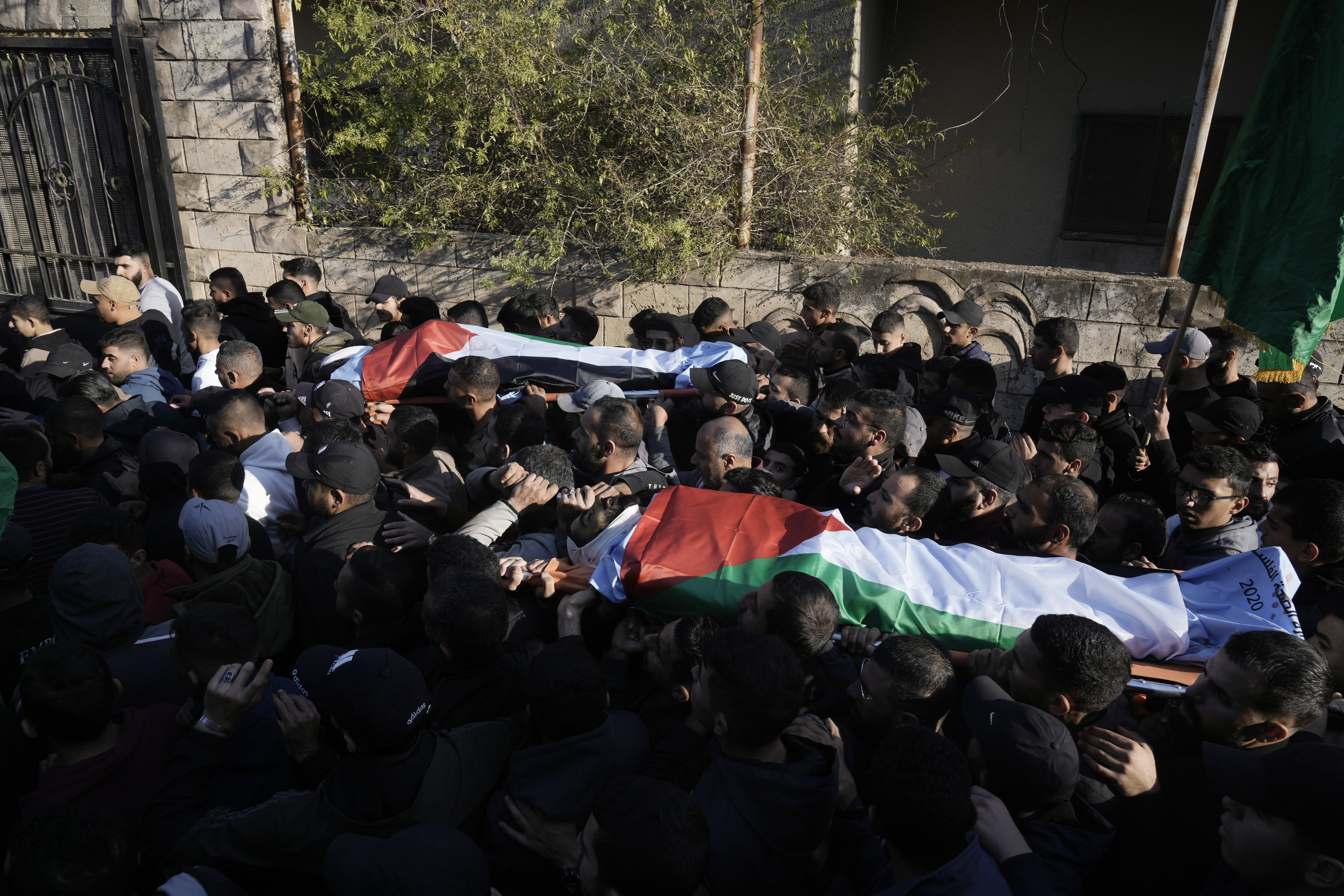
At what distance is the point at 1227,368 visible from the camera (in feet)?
16.2

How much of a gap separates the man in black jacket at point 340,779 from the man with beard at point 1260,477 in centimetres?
323

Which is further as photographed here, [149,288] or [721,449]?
[149,288]

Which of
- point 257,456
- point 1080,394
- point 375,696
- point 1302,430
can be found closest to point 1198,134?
point 1302,430

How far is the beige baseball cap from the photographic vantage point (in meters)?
5.95

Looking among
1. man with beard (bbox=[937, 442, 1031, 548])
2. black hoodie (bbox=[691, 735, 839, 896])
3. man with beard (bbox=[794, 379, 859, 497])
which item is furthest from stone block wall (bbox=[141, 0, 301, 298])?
black hoodie (bbox=[691, 735, 839, 896])

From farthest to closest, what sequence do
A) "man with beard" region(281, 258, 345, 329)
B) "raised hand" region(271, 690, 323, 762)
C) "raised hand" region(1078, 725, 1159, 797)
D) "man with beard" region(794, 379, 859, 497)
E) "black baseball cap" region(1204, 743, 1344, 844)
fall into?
"man with beard" region(281, 258, 345, 329) < "man with beard" region(794, 379, 859, 497) < "raised hand" region(271, 690, 323, 762) < "raised hand" region(1078, 725, 1159, 797) < "black baseball cap" region(1204, 743, 1344, 844)

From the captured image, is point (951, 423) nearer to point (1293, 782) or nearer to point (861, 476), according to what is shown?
point (861, 476)

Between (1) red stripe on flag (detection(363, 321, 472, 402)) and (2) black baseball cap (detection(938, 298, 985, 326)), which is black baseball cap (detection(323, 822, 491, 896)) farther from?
(2) black baseball cap (detection(938, 298, 985, 326))

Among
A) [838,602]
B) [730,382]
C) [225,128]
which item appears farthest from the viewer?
[225,128]

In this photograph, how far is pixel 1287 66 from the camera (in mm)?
3549

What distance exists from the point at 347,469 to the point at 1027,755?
2632 millimetres

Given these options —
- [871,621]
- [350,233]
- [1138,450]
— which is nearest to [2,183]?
[350,233]

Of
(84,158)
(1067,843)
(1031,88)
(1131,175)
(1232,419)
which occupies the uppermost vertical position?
(1031,88)

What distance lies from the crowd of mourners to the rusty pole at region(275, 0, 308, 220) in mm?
3534
